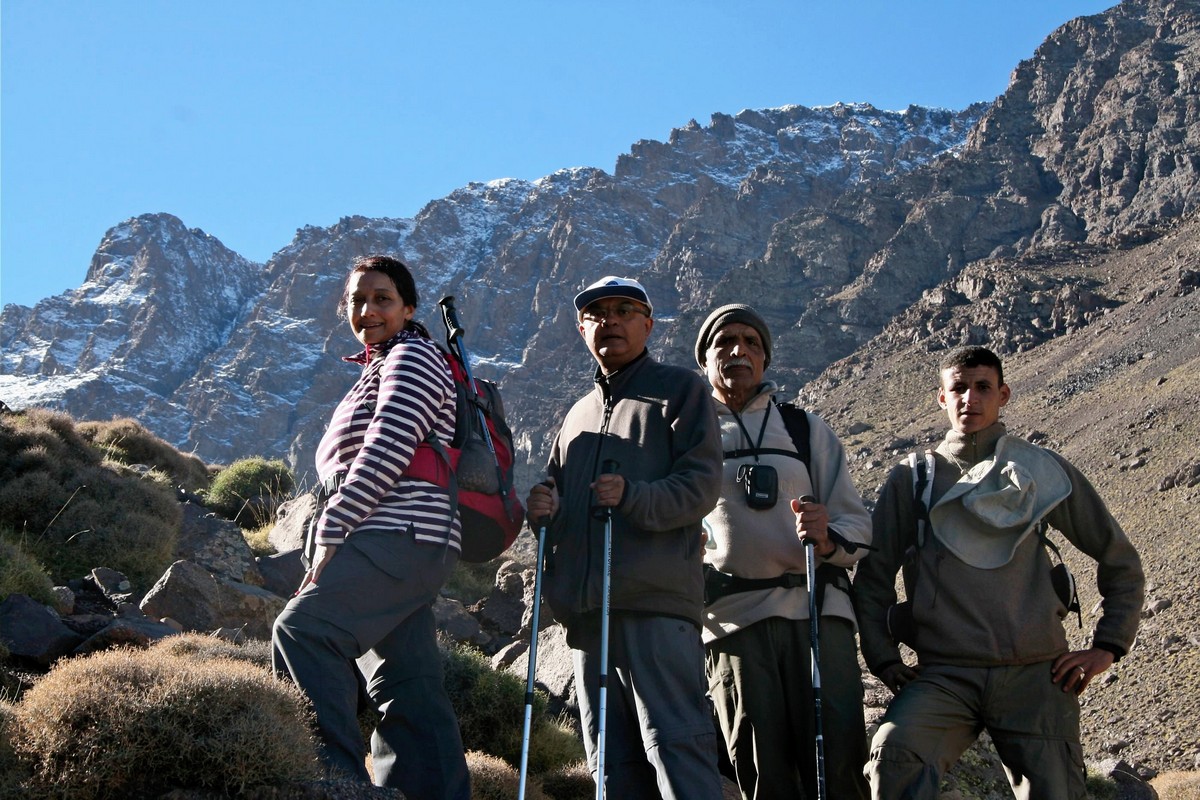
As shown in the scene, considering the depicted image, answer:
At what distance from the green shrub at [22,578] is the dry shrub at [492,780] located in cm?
286

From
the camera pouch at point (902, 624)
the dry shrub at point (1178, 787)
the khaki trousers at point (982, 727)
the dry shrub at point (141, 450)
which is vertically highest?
the dry shrub at point (141, 450)

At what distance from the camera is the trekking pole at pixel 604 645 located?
3.87 m

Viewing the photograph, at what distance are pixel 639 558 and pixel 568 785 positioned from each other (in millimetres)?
2575

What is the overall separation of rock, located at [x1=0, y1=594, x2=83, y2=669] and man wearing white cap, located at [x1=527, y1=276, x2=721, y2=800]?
274cm

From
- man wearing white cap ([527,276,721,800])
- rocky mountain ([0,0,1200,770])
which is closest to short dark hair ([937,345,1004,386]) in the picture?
man wearing white cap ([527,276,721,800])

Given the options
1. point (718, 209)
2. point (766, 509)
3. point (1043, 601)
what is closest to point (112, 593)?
point (766, 509)

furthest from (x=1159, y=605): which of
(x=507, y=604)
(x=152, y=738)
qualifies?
(x=152, y=738)

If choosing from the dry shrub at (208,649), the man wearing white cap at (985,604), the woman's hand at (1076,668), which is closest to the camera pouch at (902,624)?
the man wearing white cap at (985,604)

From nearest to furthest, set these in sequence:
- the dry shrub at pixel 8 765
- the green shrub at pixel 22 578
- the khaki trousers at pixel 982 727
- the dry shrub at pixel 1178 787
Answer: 1. the dry shrub at pixel 8 765
2. the khaki trousers at pixel 982 727
3. the green shrub at pixel 22 578
4. the dry shrub at pixel 1178 787

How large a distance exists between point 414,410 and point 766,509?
5.58 ft

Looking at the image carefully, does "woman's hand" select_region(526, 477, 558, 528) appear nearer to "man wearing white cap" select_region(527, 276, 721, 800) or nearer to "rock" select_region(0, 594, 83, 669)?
"man wearing white cap" select_region(527, 276, 721, 800)

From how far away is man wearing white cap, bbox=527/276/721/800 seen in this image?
3.97 m

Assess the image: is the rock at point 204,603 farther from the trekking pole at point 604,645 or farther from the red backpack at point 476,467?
the trekking pole at point 604,645

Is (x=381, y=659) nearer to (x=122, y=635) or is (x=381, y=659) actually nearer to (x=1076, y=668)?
(x=122, y=635)
